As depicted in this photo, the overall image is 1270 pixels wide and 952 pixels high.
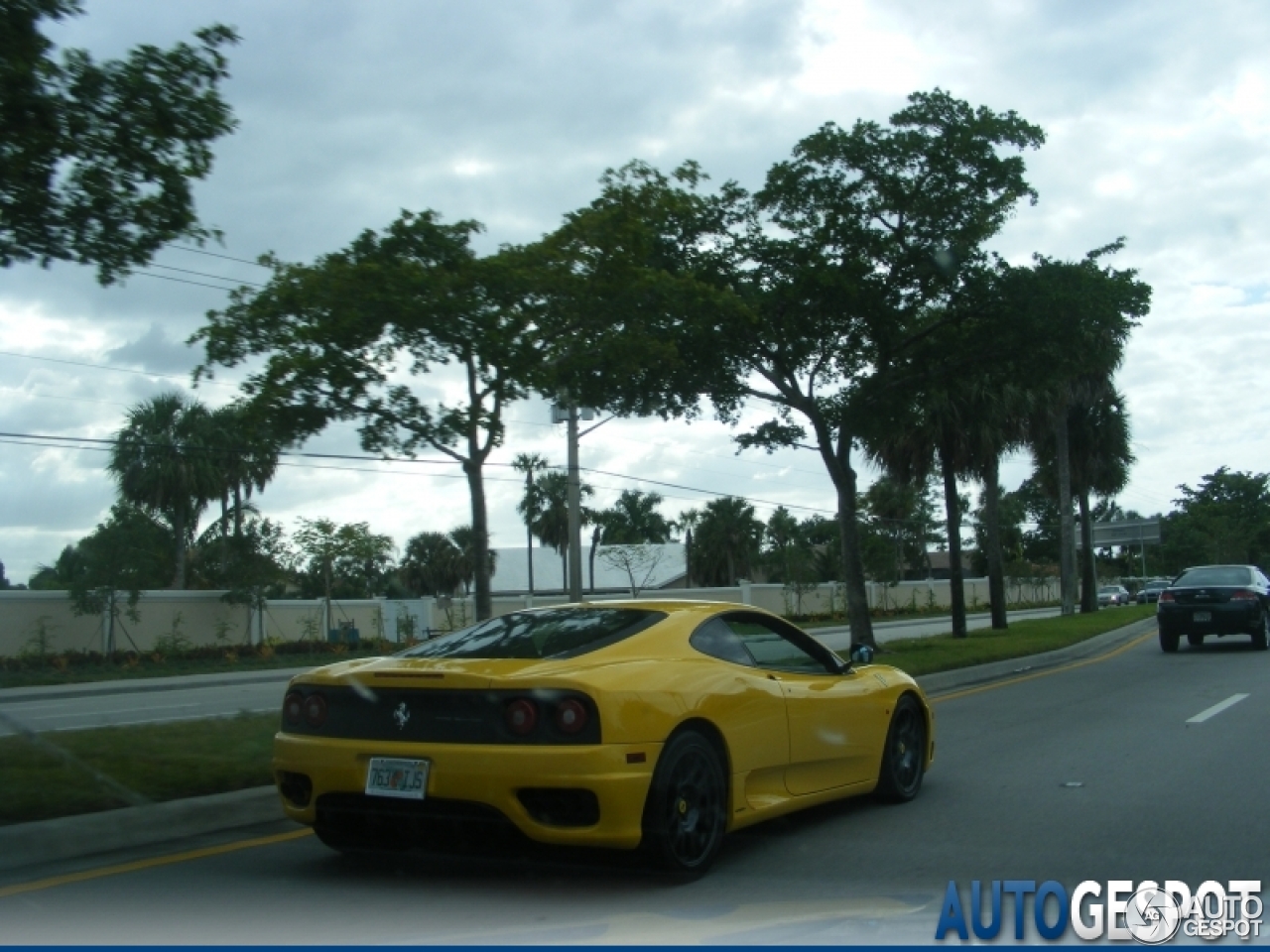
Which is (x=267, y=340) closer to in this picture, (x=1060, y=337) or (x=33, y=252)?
(x=33, y=252)

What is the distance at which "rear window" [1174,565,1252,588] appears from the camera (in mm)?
23422

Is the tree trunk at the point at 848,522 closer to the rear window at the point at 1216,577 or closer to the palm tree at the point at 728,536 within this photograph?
the rear window at the point at 1216,577

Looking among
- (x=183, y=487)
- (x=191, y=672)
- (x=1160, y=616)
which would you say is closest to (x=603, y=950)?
(x=1160, y=616)

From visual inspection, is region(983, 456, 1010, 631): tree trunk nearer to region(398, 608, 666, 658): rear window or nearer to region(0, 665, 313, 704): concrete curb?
region(0, 665, 313, 704): concrete curb

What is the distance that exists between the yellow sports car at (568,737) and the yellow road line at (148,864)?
0.73 metres

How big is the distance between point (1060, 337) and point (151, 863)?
1656 cm

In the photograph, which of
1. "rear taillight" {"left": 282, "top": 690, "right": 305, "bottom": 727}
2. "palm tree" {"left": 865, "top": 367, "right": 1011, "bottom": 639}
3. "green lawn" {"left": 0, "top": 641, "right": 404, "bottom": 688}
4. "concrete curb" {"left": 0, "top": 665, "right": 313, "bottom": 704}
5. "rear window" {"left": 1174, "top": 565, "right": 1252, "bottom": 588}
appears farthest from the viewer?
"palm tree" {"left": 865, "top": 367, "right": 1011, "bottom": 639}

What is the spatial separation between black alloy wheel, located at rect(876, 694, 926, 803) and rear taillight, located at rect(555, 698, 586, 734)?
3011mm

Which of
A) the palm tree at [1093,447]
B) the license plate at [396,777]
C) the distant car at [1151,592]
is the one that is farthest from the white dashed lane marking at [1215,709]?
the distant car at [1151,592]

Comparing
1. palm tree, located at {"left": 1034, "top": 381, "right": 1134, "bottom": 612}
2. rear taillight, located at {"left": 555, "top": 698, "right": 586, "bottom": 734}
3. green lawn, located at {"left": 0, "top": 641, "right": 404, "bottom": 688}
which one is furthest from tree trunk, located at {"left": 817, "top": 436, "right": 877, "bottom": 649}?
palm tree, located at {"left": 1034, "top": 381, "right": 1134, "bottom": 612}

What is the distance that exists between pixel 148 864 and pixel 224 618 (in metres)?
30.6

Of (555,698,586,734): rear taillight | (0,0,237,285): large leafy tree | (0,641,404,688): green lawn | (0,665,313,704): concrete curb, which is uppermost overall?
(0,0,237,285): large leafy tree

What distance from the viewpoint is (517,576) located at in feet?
284
